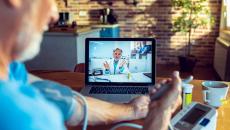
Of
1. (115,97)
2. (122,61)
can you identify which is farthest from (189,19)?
(115,97)

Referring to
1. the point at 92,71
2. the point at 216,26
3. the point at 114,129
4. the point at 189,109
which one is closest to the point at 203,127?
the point at 189,109

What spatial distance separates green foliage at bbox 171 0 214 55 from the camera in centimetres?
532

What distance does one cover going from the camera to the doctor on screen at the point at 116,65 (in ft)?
5.45

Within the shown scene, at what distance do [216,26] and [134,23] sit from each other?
5.26ft

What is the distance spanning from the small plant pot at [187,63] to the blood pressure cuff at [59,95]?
4.65 metres

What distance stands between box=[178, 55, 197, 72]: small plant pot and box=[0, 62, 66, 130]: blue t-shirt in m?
5.04

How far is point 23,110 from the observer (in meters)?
0.49

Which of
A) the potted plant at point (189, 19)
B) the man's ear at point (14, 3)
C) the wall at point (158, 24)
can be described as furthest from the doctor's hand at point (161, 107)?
the wall at point (158, 24)

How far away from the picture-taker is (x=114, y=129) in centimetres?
114

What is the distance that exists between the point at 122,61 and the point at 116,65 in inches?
1.6

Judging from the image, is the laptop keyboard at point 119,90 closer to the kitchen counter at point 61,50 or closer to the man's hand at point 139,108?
the man's hand at point 139,108

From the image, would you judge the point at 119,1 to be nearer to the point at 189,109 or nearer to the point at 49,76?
the point at 49,76

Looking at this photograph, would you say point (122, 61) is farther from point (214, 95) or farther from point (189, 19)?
point (189, 19)

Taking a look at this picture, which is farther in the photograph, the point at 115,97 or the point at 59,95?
the point at 115,97
